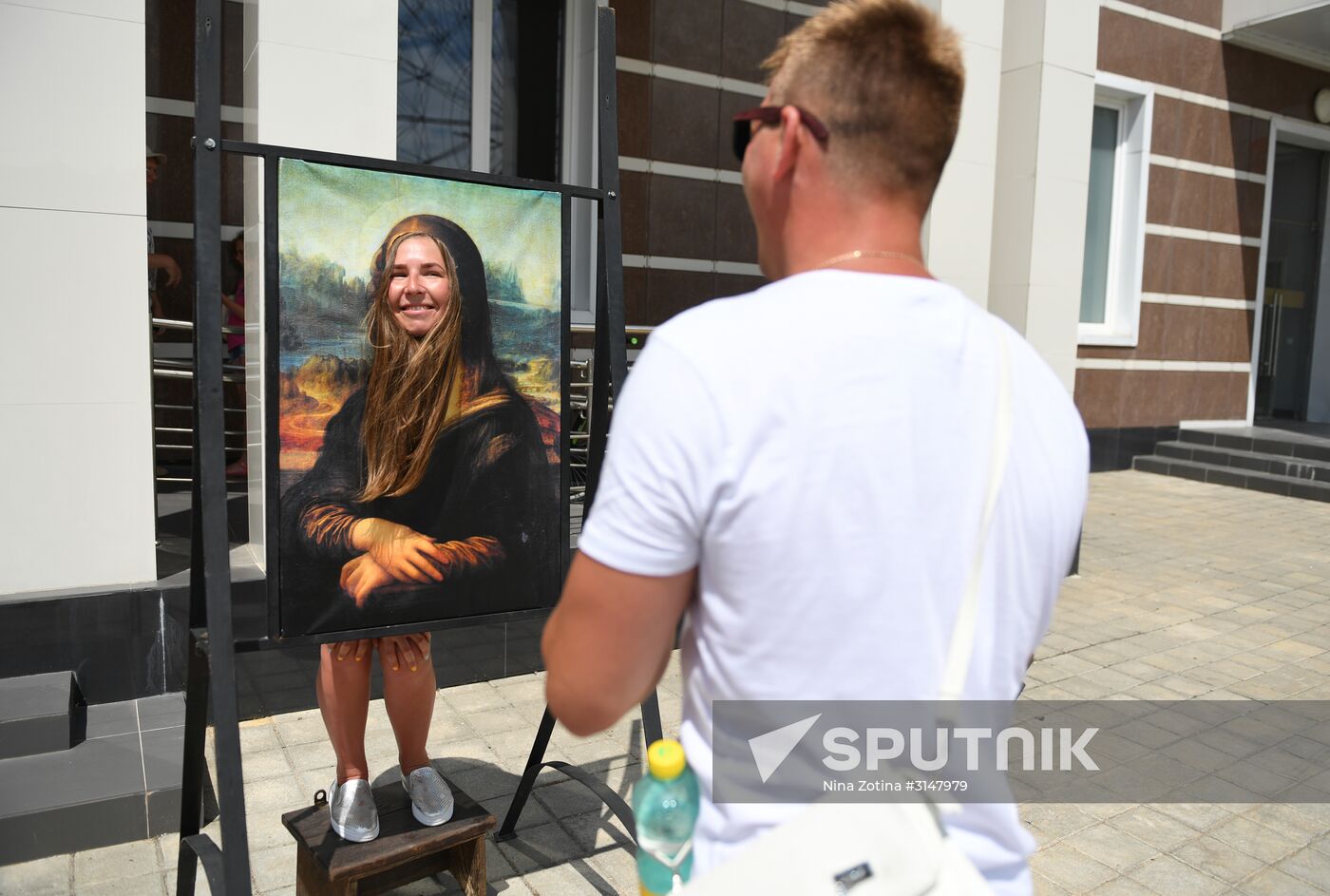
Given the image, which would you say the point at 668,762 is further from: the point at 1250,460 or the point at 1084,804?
the point at 1250,460

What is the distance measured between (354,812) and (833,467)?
2.24 meters

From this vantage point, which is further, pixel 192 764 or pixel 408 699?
pixel 408 699

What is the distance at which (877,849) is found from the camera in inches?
43.9

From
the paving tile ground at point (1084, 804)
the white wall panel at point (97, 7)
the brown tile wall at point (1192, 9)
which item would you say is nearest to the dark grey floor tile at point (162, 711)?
the paving tile ground at point (1084, 804)

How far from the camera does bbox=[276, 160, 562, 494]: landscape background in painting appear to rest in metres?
2.58

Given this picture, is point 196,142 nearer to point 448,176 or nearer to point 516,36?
point 448,176

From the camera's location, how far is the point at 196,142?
2312mm

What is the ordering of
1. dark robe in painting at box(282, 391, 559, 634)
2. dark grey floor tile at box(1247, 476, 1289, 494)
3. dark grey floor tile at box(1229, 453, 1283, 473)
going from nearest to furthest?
1. dark robe in painting at box(282, 391, 559, 634)
2. dark grey floor tile at box(1247, 476, 1289, 494)
3. dark grey floor tile at box(1229, 453, 1283, 473)

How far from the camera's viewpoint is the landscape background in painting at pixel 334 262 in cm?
258

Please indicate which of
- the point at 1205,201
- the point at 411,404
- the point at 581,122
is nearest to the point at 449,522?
the point at 411,404

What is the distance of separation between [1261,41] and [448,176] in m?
13.4

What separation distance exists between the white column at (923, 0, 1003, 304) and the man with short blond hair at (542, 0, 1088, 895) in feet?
18.1

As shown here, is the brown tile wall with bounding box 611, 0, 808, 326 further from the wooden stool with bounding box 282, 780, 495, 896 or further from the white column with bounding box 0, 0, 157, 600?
the wooden stool with bounding box 282, 780, 495, 896

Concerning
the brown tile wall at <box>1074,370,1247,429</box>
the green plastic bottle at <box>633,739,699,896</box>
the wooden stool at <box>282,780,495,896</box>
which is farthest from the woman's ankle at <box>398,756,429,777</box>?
the brown tile wall at <box>1074,370,1247,429</box>
